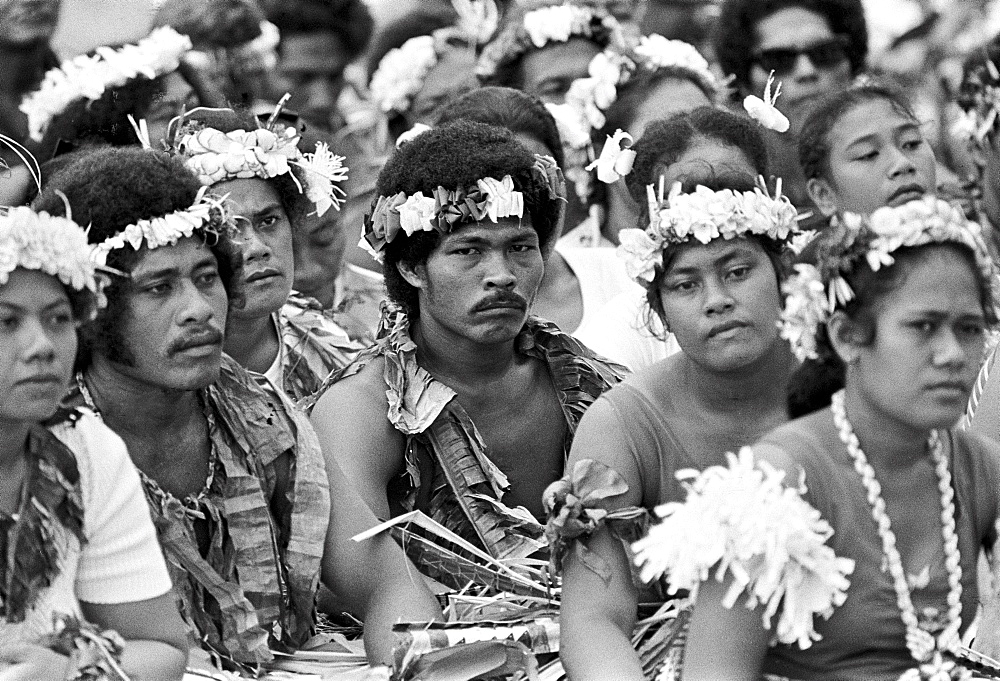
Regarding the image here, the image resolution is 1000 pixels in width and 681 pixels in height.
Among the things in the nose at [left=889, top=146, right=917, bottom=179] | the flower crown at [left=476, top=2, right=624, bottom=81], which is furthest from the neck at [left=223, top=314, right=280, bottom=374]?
the flower crown at [left=476, top=2, right=624, bottom=81]

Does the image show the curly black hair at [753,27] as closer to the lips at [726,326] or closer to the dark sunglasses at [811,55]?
the dark sunglasses at [811,55]

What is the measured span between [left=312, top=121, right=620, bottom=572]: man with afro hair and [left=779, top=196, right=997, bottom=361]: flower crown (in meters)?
1.29

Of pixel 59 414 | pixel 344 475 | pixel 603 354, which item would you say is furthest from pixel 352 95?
pixel 59 414

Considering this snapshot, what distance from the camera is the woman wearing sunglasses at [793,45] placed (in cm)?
672

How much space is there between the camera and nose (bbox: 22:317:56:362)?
328cm

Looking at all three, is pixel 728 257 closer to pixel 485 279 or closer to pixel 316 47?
pixel 485 279

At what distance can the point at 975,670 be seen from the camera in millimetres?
3475

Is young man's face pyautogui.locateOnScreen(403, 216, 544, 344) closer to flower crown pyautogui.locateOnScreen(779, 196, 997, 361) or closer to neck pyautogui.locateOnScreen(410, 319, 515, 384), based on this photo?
neck pyautogui.locateOnScreen(410, 319, 515, 384)

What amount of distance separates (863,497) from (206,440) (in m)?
1.66

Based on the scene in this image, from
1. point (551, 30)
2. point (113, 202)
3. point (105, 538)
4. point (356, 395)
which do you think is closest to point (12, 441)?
point (105, 538)

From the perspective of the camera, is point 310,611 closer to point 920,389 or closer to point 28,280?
point 28,280

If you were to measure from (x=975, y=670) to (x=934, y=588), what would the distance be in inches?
8.4

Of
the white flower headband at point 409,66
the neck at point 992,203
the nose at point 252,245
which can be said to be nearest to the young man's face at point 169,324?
the nose at point 252,245

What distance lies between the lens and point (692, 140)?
476cm
